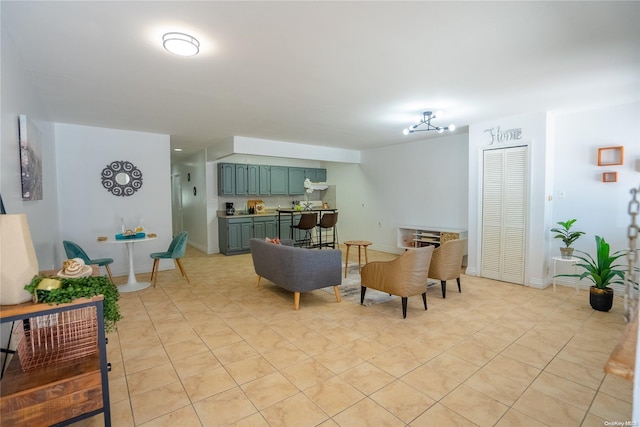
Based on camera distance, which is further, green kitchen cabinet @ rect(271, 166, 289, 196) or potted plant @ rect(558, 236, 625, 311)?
green kitchen cabinet @ rect(271, 166, 289, 196)

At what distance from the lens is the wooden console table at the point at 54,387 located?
1324 millimetres

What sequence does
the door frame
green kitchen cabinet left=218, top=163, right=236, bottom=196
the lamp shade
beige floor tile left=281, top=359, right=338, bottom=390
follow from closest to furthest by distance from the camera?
the lamp shade < beige floor tile left=281, top=359, right=338, bottom=390 < the door frame < green kitchen cabinet left=218, top=163, right=236, bottom=196

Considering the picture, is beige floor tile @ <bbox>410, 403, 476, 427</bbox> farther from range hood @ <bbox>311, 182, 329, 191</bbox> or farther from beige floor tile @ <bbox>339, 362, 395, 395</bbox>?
range hood @ <bbox>311, 182, 329, 191</bbox>

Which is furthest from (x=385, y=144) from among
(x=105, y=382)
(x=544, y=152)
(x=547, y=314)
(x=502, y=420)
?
(x=105, y=382)

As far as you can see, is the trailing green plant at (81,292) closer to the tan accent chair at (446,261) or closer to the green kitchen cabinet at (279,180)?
the tan accent chair at (446,261)

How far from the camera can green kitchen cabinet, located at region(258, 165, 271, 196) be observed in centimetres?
746

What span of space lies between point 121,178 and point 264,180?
3143 mm

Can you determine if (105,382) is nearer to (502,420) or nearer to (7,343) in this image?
(7,343)

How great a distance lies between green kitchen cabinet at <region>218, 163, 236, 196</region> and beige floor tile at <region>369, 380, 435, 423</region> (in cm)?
575

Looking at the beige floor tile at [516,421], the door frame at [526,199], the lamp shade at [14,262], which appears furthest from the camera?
the door frame at [526,199]

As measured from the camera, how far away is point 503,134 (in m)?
4.51

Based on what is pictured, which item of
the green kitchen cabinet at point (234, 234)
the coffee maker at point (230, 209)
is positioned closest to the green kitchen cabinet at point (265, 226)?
the green kitchen cabinet at point (234, 234)

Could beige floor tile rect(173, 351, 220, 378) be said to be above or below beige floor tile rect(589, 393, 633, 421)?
above

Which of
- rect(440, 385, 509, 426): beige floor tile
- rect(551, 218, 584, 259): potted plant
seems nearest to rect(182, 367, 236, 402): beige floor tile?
rect(440, 385, 509, 426): beige floor tile
